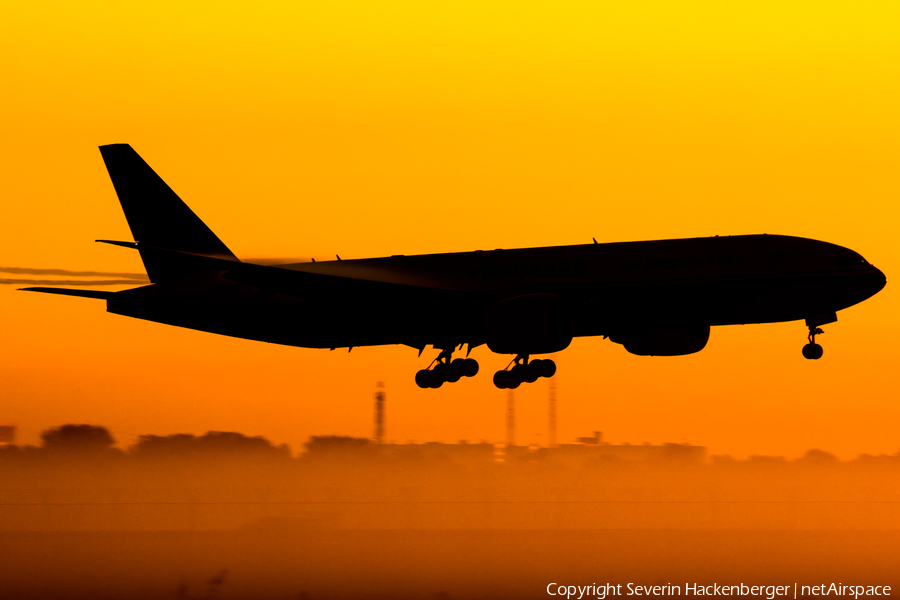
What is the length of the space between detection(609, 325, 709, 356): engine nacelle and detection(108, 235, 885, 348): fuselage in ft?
9.32

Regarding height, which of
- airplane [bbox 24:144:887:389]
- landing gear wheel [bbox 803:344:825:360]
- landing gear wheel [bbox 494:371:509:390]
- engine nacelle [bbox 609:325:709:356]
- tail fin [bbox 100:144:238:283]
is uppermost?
tail fin [bbox 100:144:238:283]

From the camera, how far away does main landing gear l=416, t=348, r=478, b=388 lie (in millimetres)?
56188

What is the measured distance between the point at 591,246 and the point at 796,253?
895 centimetres

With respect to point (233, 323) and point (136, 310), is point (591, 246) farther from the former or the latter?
point (136, 310)

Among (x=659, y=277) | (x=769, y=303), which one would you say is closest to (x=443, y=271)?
(x=659, y=277)

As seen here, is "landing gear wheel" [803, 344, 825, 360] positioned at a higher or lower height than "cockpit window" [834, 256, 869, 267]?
lower

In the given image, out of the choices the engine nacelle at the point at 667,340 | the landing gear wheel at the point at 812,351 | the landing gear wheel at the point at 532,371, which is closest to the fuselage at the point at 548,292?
the landing gear wheel at the point at 812,351

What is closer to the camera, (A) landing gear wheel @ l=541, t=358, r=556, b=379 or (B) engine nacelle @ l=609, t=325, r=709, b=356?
(A) landing gear wheel @ l=541, t=358, r=556, b=379

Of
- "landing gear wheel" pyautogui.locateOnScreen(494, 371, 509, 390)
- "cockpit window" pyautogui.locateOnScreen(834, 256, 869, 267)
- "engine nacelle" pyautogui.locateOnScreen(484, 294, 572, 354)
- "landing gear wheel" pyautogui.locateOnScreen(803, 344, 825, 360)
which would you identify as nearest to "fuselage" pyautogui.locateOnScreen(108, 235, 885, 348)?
"cockpit window" pyautogui.locateOnScreen(834, 256, 869, 267)

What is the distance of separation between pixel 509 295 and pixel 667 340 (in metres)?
8.77

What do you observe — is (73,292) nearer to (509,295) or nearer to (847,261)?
(509,295)

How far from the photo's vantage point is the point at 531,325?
47656 mm

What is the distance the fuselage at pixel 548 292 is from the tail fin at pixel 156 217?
2.24 m

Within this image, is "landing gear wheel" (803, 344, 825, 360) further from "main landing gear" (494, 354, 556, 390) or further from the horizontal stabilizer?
the horizontal stabilizer
